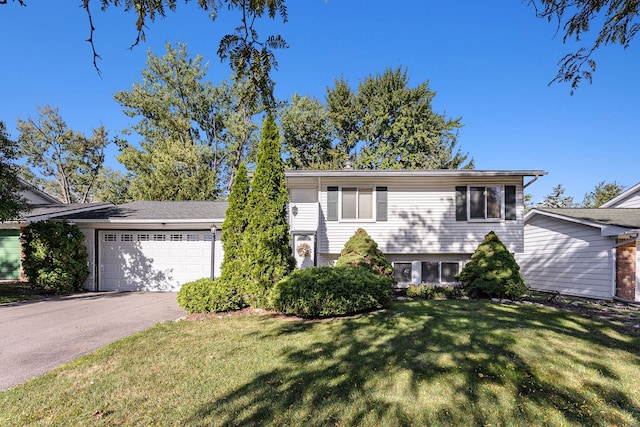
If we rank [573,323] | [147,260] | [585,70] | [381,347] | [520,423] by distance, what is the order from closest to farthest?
1. [520,423]
2. [585,70]
3. [381,347]
4. [573,323]
5. [147,260]

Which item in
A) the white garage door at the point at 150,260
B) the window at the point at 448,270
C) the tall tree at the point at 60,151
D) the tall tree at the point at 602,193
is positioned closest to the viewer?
the window at the point at 448,270

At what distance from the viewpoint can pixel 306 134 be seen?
24109 millimetres

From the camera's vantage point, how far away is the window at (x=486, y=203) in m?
10.4

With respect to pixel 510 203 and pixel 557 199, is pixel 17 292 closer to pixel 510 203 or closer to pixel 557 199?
pixel 510 203

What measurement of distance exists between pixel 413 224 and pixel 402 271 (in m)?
1.78

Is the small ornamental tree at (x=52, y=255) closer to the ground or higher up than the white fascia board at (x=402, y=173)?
closer to the ground

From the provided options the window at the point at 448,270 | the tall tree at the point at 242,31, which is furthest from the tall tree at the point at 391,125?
the tall tree at the point at 242,31

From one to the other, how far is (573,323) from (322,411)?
565cm

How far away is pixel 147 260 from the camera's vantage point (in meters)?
11.1

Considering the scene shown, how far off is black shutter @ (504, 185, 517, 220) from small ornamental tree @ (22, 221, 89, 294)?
14.7m

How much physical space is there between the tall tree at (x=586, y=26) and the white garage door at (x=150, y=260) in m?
10.7

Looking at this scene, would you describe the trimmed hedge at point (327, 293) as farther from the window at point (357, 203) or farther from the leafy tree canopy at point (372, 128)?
the leafy tree canopy at point (372, 128)

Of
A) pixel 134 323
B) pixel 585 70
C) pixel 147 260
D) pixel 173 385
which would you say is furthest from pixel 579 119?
pixel 147 260

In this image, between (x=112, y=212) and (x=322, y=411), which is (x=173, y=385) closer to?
(x=322, y=411)
